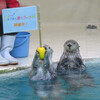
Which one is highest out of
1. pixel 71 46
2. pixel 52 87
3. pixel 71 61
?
pixel 71 46

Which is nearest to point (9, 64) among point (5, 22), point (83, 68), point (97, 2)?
point (5, 22)

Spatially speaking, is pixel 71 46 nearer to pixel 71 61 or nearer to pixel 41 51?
pixel 71 61

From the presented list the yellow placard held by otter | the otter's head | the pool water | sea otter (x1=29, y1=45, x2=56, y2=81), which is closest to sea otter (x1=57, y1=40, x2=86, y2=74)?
the otter's head

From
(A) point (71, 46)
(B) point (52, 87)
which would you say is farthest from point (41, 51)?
(A) point (71, 46)

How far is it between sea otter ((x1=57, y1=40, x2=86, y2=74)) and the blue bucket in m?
0.91

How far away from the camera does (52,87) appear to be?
4730mm

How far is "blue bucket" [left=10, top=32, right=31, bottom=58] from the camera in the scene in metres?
6.03

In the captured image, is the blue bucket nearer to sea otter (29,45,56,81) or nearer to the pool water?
the pool water

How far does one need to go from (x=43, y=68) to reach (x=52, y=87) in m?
0.35

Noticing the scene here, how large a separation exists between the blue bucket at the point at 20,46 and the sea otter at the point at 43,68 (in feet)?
3.70

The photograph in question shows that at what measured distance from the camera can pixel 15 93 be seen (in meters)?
4.52

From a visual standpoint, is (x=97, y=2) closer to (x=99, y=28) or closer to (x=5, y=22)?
(x=99, y=28)

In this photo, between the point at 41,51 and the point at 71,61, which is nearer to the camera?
the point at 41,51

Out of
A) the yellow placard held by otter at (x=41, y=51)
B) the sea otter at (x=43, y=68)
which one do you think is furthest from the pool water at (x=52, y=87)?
the yellow placard held by otter at (x=41, y=51)
